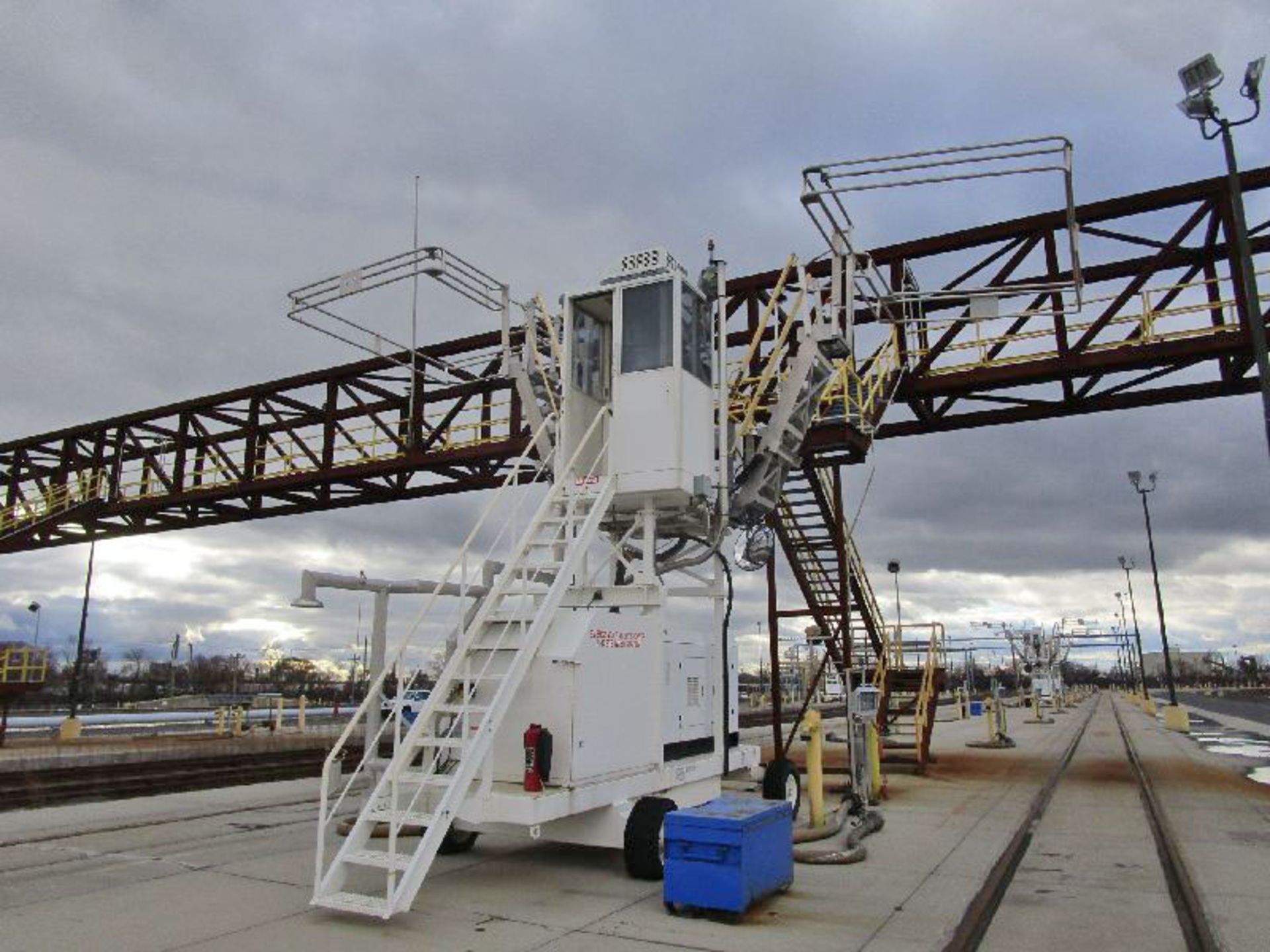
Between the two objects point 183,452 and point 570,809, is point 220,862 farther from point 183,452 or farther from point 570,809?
point 183,452

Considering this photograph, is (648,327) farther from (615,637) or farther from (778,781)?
(778,781)

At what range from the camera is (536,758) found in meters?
8.39

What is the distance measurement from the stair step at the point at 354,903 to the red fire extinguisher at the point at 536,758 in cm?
156

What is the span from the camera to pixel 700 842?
770cm

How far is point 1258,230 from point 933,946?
574 inches

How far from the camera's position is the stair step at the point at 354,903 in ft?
23.2

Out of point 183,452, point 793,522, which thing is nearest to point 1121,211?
point 793,522

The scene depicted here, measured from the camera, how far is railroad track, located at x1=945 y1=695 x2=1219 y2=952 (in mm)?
7094

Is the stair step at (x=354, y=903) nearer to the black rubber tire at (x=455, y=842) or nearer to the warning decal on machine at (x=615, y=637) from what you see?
A: the black rubber tire at (x=455, y=842)

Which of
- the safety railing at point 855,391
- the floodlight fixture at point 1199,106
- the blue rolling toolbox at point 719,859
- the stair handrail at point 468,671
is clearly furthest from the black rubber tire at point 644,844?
the floodlight fixture at point 1199,106

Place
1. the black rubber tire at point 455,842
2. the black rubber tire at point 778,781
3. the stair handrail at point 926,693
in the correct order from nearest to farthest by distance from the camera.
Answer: the black rubber tire at point 455,842 < the black rubber tire at point 778,781 < the stair handrail at point 926,693

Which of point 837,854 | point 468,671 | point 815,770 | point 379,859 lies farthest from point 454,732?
point 815,770

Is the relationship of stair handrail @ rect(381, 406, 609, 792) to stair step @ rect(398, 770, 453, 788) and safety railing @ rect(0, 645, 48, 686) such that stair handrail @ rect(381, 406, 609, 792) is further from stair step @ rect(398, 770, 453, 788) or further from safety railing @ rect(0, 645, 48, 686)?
safety railing @ rect(0, 645, 48, 686)

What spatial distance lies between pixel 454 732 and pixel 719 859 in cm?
293
